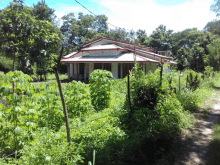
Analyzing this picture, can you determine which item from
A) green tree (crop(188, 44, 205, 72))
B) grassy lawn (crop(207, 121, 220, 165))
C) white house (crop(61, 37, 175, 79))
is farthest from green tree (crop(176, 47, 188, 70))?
grassy lawn (crop(207, 121, 220, 165))

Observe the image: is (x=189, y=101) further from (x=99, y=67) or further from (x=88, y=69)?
(x=88, y=69)

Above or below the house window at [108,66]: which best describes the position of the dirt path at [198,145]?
below

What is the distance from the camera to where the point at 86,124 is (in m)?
4.63

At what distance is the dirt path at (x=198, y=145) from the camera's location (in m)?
4.17

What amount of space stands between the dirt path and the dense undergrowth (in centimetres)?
38

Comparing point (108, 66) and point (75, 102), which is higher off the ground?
point (108, 66)

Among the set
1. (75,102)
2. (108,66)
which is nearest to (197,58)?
(108,66)

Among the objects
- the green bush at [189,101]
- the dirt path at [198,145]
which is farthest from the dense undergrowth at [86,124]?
the green bush at [189,101]

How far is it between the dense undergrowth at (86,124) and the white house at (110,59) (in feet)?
46.2

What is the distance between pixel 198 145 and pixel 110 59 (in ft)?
55.2

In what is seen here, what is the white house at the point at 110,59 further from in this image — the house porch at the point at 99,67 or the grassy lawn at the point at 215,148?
the grassy lawn at the point at 215,148

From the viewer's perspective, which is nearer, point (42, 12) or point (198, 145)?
point (198, 145)

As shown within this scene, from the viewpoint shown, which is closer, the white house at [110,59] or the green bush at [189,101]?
the green bush at [189,101]

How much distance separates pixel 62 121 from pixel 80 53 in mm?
21521
